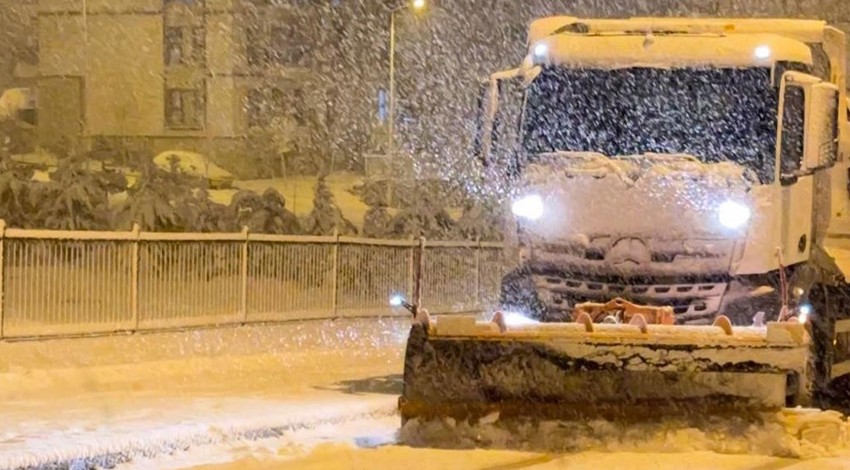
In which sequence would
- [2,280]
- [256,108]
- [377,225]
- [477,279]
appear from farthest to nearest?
[256,108] < [377,225] < [477,279] < [2,280]

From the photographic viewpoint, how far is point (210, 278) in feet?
58.1

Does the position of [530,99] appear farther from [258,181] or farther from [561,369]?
[258,181]

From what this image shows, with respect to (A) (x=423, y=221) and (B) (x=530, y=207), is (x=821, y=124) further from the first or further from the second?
(A) (x=423, y=221)

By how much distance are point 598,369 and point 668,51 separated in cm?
332

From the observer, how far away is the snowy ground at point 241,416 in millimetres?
9422

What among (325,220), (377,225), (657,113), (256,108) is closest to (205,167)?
(256,108)

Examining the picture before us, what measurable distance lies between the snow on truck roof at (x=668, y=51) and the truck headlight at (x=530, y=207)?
1.26 metres

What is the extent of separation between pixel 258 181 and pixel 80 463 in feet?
109

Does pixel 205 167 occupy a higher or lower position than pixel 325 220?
higher

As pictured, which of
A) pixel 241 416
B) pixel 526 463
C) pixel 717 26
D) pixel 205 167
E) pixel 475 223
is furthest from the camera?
pixel 205 167

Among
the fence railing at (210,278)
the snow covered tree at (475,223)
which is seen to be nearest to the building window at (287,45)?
the snow covered tree at (475,223)

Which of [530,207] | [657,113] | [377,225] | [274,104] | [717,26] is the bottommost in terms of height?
[377,225]

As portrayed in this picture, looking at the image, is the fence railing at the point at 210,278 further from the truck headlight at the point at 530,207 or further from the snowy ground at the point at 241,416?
the truck headlight at the point at 530,207

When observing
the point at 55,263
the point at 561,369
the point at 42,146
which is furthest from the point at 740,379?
the point at 42,146
